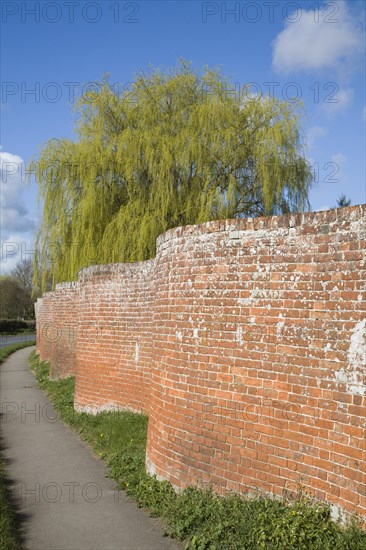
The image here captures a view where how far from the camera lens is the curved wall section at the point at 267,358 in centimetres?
419

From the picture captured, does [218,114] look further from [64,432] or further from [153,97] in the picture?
[64,432]

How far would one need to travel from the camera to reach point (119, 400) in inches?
369

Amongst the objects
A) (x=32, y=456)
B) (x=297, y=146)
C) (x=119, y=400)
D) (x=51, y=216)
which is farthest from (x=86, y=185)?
(x=32, y=456)

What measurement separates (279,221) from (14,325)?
5465 cm

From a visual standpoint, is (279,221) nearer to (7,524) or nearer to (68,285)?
(7,524)

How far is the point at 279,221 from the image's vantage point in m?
4.80

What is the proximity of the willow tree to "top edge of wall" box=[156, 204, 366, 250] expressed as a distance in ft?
29.2

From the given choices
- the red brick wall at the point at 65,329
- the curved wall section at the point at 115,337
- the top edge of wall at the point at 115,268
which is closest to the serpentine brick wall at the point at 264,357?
the curved wall section at the point at 115,337

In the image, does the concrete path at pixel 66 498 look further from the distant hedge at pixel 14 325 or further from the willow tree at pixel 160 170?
the distant hedge at pixel 14 325

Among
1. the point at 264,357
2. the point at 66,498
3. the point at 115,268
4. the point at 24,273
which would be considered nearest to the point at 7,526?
the point at 66,498

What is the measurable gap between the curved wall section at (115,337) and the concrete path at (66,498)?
97cm

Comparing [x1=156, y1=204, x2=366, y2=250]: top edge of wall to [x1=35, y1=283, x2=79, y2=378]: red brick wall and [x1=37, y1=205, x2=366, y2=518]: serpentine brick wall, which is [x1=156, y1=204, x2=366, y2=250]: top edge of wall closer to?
[x1=37, y1=205, x2=366, y2=518]: serpentine brick wall

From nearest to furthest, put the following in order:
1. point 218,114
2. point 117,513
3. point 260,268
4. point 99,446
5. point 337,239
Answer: point 337,239
point 260,268
point 117,513
point 99,446
point 218,114

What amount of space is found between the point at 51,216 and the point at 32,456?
32.1 ft
